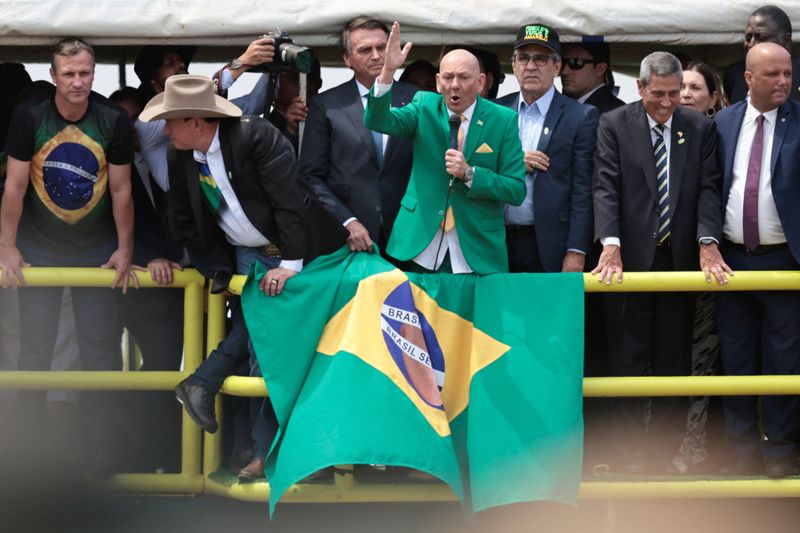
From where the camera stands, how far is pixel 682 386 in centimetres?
627

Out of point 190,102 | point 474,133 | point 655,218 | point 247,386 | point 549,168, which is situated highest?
point 190,102

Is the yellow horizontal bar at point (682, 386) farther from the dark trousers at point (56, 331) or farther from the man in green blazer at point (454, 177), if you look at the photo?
the dark trousers at point (56, 331)

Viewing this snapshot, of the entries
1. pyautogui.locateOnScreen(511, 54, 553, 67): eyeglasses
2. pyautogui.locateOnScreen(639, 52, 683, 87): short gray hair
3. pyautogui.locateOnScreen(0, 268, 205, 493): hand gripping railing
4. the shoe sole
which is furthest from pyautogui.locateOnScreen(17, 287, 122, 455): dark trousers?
pyautogui.locateOnScreen(639, 52, 683, 87): short gray hair

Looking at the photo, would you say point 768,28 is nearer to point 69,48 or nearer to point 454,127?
point 454,127

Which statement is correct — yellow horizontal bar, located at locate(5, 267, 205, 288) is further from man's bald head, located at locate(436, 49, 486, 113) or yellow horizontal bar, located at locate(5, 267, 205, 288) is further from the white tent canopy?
man's bald head, located at locate(436, 49, 486, 113)

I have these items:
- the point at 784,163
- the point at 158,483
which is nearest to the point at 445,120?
the point at 784,163

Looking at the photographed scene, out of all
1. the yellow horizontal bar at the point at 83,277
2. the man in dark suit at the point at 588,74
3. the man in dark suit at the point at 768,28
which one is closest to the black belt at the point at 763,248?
the man in dark suit at the point at 768,28

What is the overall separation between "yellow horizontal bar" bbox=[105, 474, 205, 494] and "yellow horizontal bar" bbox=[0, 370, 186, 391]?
16.5 inches

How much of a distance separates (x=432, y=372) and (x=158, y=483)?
136 centimetres

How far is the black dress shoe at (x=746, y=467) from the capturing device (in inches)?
260

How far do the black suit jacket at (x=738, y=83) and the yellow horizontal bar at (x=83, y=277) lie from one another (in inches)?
115

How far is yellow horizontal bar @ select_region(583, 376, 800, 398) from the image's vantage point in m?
6.26

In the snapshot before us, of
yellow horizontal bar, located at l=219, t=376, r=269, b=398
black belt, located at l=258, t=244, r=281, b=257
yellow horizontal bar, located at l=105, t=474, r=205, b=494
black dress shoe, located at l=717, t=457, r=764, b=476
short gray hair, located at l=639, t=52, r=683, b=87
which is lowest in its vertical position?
yellow horizontal bar, located at l=105, t=474, r=205, b=494

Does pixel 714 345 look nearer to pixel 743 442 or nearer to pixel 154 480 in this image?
pixel 743 442
